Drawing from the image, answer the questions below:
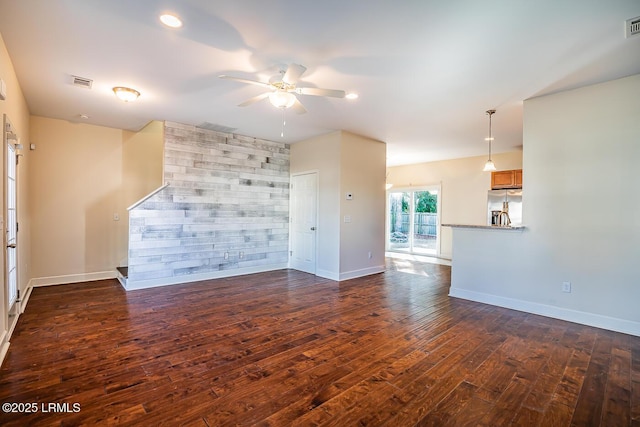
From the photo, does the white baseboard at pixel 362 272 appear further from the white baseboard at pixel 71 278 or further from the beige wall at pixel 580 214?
the white baseboard at pixel 71 278

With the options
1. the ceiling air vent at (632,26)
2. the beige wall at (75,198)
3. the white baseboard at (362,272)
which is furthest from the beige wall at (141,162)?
the ceiling air vent at (632,26)

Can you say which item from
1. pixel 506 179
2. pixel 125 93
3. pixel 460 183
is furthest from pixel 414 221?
pixel 125 93

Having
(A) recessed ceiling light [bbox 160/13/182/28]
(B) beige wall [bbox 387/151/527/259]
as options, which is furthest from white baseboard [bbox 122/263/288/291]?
(B) beige wall [bbox 387/151/527/259]

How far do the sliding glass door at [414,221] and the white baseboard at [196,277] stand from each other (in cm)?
416

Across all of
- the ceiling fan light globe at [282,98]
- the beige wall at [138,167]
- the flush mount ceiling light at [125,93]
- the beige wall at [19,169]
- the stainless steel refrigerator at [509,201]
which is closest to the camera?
the beige wall at [19,169]

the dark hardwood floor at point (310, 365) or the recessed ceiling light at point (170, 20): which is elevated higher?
the recessed ceiling light at point (170, 20)

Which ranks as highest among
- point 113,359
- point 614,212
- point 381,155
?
point 381,155

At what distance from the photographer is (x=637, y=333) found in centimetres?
324

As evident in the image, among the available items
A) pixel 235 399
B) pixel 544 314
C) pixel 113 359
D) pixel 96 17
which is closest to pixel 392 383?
pixel 235 399

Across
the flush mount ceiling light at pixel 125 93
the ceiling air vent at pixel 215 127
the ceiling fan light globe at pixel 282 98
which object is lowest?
the ceiling fan light globe at pixel 282 98

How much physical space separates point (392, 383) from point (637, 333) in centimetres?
301

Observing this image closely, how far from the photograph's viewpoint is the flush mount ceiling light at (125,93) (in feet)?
12.2

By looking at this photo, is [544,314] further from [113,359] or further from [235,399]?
[113,359]

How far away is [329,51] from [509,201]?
6225 millimetres
